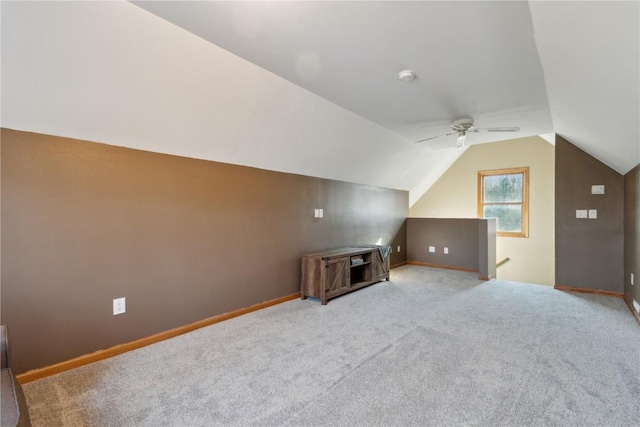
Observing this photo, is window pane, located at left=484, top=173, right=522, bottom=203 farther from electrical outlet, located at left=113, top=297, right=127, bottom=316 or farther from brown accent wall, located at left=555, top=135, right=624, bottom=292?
electrical outlet, located at left=113, top=297, right=127, bottom=316

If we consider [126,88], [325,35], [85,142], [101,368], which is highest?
[325,35]

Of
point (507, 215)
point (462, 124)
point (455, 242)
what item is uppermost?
point (462, 124)

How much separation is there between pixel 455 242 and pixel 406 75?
422 centimetres

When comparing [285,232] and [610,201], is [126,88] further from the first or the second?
[610,201]

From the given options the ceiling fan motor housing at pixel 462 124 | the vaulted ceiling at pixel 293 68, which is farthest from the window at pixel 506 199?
the ceiling fan motor housing at pixel 462 124

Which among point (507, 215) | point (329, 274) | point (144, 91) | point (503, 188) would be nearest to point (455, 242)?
point (507, 215)

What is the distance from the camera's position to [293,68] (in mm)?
2527

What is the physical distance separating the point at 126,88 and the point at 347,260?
307cm

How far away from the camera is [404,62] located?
2.39m

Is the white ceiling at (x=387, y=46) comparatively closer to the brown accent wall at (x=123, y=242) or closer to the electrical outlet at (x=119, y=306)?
the brown accent wall at (x=123, y=242)

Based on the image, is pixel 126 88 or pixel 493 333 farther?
pixel 493 333

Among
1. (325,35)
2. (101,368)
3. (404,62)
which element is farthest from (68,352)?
(404,62)

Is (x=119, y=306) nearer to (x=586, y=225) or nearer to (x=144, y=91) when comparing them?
(x=144, y=91)

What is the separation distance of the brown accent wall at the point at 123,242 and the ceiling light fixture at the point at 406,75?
1869 mm
